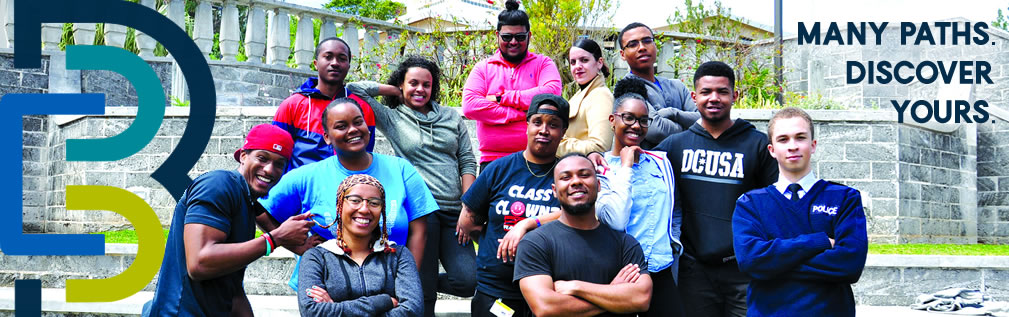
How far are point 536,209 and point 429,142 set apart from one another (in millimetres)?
900

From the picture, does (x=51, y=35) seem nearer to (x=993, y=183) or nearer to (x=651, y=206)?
(x=651, y=206)

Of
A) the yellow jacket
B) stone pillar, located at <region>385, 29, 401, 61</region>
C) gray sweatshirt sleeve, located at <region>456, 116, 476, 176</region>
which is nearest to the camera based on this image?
the yellow jacket

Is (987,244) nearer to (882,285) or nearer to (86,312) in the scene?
(882,285)

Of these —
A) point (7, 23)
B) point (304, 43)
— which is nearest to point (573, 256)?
point (304, 43)

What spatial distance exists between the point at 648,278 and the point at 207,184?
2.00 meters

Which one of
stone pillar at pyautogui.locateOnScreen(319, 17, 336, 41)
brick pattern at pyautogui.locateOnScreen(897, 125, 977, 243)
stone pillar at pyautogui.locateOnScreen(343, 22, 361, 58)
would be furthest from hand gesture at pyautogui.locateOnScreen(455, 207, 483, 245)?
stone pillar at pyautogui.locateOnScreen(319, 17, 336, 41)

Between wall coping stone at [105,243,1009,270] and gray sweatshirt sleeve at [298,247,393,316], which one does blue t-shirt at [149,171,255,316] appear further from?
wall coping stone at [105,243,1009,270]

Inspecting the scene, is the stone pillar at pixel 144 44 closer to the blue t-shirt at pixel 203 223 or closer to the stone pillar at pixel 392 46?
the stone pillar at pixel 392 46

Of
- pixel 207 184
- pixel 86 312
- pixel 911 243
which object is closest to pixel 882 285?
pixel 911 243

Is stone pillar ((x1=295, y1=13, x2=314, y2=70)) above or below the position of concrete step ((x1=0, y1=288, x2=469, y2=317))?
above

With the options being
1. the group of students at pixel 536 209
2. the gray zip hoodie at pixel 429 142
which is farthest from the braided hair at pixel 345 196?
the gray zip hoodie at pixel 429 142

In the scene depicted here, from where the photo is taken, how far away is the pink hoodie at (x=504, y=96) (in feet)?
15.8

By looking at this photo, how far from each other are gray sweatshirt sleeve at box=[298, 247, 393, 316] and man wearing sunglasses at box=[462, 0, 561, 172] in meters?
1.33

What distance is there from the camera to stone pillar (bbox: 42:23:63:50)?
968cm
